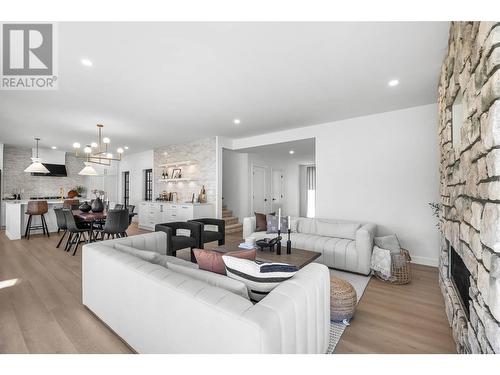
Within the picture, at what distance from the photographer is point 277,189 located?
873 cm

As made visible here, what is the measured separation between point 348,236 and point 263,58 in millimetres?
3013

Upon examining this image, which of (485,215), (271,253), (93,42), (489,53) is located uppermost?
(93,42)

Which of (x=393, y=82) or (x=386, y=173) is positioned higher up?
(x=393, y=82)

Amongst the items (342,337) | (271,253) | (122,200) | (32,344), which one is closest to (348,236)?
(271,253)

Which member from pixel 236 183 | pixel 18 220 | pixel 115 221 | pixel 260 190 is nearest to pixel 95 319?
pixel 115 221

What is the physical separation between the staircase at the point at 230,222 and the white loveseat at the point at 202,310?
451 centimetres

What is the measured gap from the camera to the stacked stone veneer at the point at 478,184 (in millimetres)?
1051

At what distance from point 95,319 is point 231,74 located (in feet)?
9.92

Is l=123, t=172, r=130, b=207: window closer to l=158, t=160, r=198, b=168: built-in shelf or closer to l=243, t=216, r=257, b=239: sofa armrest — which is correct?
l=158, t=160, r=198, b=168: built-in shelf

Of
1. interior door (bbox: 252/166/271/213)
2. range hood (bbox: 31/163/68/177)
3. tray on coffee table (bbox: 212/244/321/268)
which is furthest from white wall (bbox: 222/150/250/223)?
range hood (bbox: 31/163/68/177)

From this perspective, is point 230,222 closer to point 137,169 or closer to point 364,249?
point 364,249

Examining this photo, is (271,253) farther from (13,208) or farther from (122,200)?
(122,200)

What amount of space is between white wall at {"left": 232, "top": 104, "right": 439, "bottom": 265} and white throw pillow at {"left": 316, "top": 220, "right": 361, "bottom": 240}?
2.53ft

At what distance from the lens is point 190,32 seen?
2086mm
